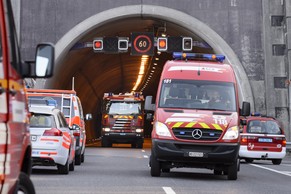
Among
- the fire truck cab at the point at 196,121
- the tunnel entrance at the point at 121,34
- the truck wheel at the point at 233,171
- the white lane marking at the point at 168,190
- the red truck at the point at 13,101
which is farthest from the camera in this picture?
the tunnel entrance at the point at 121,34

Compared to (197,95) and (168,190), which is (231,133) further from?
(168,190)

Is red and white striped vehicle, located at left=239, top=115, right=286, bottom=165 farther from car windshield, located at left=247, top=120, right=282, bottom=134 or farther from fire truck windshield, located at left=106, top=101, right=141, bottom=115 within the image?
fire truck windshield, located at left=106, top=101, right=141, bottom=115

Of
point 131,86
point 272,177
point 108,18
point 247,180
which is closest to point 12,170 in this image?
point 247,180

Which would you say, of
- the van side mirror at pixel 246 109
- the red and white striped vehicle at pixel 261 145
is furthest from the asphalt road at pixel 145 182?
the red and white striped vehicle at pixel 261 145

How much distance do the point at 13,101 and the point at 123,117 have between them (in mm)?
38748

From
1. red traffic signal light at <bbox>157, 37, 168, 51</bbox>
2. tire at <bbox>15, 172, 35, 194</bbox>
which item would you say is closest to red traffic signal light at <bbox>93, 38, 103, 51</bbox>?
red traffic signal light at <bbox>157, 37, 168, 51</bbox>

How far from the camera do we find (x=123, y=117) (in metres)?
46.2

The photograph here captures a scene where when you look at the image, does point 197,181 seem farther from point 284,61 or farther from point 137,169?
point 284,61

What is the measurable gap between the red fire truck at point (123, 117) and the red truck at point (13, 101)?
3761 cm

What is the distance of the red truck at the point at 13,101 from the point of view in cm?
710

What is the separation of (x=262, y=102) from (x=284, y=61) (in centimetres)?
236

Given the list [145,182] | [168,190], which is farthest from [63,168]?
[168,190]

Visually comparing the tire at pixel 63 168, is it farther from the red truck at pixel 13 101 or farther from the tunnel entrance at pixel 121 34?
the tunnel entrance at pixel 121 34

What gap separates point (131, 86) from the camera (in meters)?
77.4
